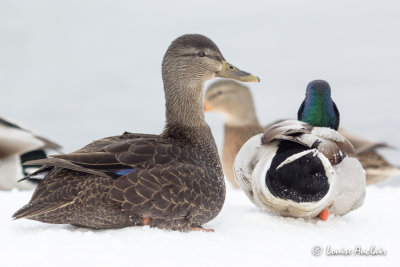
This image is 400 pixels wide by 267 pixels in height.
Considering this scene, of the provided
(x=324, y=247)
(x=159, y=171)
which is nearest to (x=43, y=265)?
(x=159, y=171)

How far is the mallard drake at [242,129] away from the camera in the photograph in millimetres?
7406

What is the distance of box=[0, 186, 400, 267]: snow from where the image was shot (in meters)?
3.26

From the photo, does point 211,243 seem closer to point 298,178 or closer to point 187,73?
point 298,178

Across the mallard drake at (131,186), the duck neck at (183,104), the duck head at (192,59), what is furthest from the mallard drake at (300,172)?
the duck head at (192,59)

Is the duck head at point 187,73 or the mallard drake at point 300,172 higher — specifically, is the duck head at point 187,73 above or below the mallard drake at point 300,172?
above

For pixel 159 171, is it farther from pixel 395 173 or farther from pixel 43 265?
pixel 395 173

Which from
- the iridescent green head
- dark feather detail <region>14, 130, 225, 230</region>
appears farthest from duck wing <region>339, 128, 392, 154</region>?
dark feather detail <region>14, 130, 225, 230</region>

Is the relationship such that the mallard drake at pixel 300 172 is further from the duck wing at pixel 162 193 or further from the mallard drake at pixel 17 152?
the mallard drake at pixel 17 152

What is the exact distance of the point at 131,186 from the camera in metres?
3.65

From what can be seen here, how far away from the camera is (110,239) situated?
139 inches

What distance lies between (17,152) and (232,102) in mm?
2739

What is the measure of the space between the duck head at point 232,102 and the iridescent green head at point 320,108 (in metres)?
2.33

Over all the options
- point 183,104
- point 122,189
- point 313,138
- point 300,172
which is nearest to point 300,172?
point 300,172

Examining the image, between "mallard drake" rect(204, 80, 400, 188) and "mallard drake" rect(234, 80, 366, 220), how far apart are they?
109 inches
